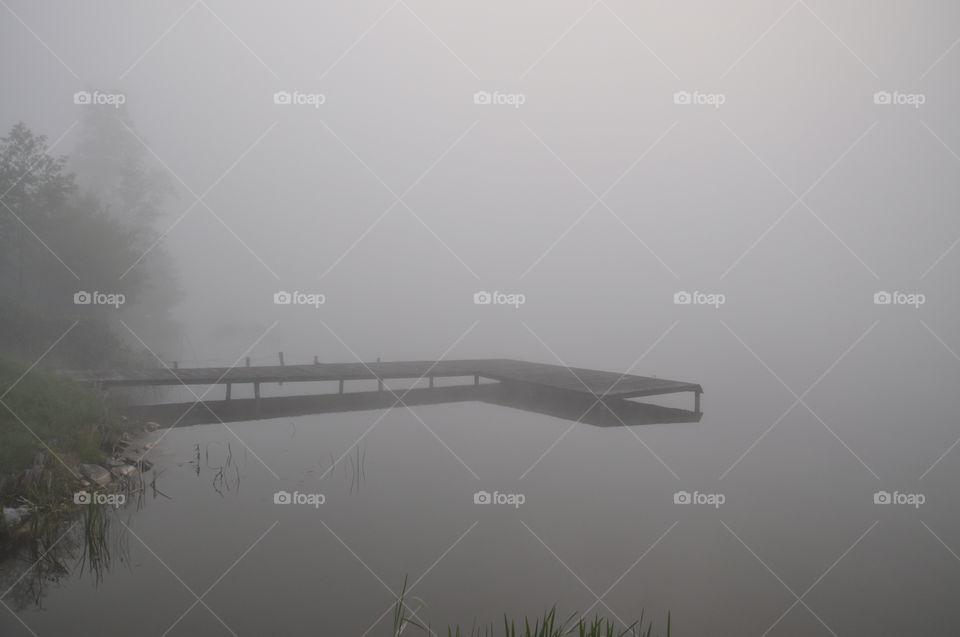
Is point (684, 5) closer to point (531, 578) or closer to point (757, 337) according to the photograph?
point (757, 337)

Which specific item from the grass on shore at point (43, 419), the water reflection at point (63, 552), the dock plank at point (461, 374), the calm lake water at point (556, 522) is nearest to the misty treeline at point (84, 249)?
the grass on shore at point (43, 419)

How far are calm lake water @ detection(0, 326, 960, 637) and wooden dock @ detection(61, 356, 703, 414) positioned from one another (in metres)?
0.24

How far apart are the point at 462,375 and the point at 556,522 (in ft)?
4.56

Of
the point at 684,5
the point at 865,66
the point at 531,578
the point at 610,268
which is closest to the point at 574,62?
the point at 684,5

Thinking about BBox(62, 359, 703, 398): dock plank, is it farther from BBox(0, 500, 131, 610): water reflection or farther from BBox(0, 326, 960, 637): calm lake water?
BBox(0, 500, 131, 610): water reflection

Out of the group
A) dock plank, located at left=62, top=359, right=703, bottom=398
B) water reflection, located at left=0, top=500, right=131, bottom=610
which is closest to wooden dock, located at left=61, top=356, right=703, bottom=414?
dock plank, located at left=62, top=359, right=703, bottom=398

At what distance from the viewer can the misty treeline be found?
165 inches

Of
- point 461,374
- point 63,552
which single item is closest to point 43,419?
point 63,552

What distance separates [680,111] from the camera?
4.29 m

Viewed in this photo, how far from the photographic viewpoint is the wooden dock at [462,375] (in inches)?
178

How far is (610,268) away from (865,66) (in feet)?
6.49

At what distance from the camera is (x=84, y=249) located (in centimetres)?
439

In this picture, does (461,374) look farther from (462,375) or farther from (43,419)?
(43,419)

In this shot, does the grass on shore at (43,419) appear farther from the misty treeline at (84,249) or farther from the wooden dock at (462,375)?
the wooden dock at (462,375)
